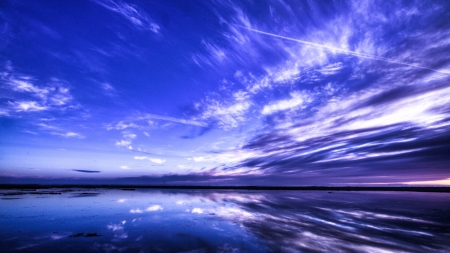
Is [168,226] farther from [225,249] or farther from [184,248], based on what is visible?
[225,249]

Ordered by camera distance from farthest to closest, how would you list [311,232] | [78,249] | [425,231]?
[425,231]
[311,232]
[78,249]

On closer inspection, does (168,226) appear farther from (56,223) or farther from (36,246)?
(56,223)

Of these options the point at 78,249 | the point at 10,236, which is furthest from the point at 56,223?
the point at 78,249

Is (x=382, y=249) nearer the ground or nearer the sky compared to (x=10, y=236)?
nearer the ground

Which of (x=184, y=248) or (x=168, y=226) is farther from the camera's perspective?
(x=168, y=226)

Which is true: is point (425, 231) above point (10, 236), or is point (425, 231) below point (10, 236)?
below

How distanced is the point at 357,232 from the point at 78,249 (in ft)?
73.6

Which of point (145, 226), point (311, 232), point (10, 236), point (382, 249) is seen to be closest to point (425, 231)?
point (382, 249)

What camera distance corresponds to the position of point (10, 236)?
1546cm

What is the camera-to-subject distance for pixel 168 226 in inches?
786

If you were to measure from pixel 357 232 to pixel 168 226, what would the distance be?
1783 centimetres

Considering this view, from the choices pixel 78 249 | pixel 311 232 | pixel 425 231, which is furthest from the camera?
pixel 425 231

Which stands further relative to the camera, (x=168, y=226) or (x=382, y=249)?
(x=168, y=226)

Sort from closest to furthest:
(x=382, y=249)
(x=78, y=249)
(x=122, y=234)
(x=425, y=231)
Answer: (x=78, y=249) < (x=382, y=249) < (x=122, y=234) < (x=425, y=231)
